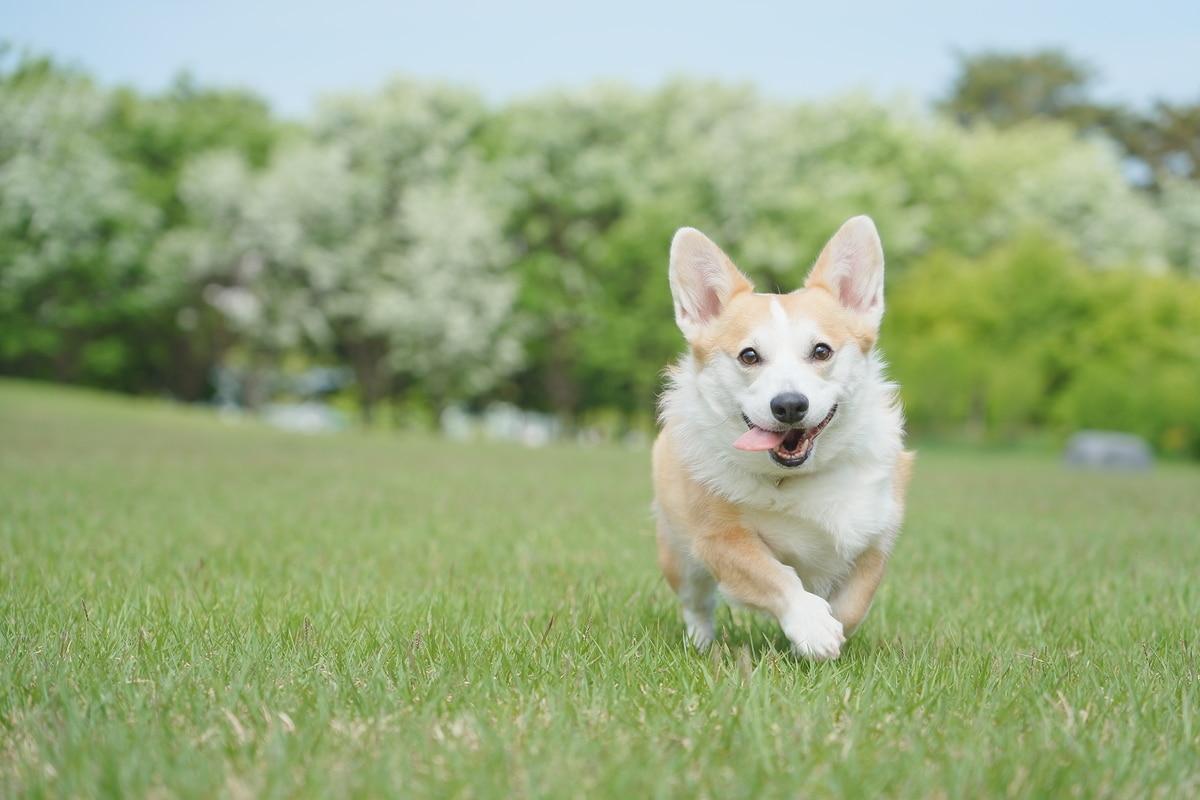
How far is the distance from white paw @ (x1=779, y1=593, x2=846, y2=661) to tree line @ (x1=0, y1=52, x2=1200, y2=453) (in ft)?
117

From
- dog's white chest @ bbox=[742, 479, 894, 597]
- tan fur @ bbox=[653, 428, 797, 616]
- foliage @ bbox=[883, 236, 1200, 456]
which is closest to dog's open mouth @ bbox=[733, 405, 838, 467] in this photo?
dog's white chest @ bbox=[742, 479, 894, 597]

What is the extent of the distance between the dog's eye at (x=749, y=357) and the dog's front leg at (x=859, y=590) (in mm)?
835

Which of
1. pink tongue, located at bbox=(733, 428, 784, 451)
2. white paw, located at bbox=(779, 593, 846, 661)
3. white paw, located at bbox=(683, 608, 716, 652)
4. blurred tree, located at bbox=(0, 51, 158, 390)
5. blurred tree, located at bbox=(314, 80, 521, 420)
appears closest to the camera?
white paw, located at bbox=(779, 593, 846, 661)

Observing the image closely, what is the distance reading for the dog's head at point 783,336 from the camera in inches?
153

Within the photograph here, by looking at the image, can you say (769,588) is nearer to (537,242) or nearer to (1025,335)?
(1025,335)

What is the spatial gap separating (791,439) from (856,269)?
34.9 inches

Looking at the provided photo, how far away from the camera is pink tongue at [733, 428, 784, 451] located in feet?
12.7

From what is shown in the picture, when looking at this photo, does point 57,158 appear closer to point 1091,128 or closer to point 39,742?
point 39,742

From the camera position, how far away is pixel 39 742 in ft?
8.98

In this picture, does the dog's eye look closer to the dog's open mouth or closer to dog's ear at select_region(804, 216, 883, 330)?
the dog's open mouth

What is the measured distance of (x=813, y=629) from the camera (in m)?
3.76

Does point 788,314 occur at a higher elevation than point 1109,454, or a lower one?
higher

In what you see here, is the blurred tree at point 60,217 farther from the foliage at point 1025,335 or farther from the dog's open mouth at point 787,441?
the dog's open mouth at point 787,441

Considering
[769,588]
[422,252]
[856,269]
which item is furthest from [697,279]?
[422,252]
